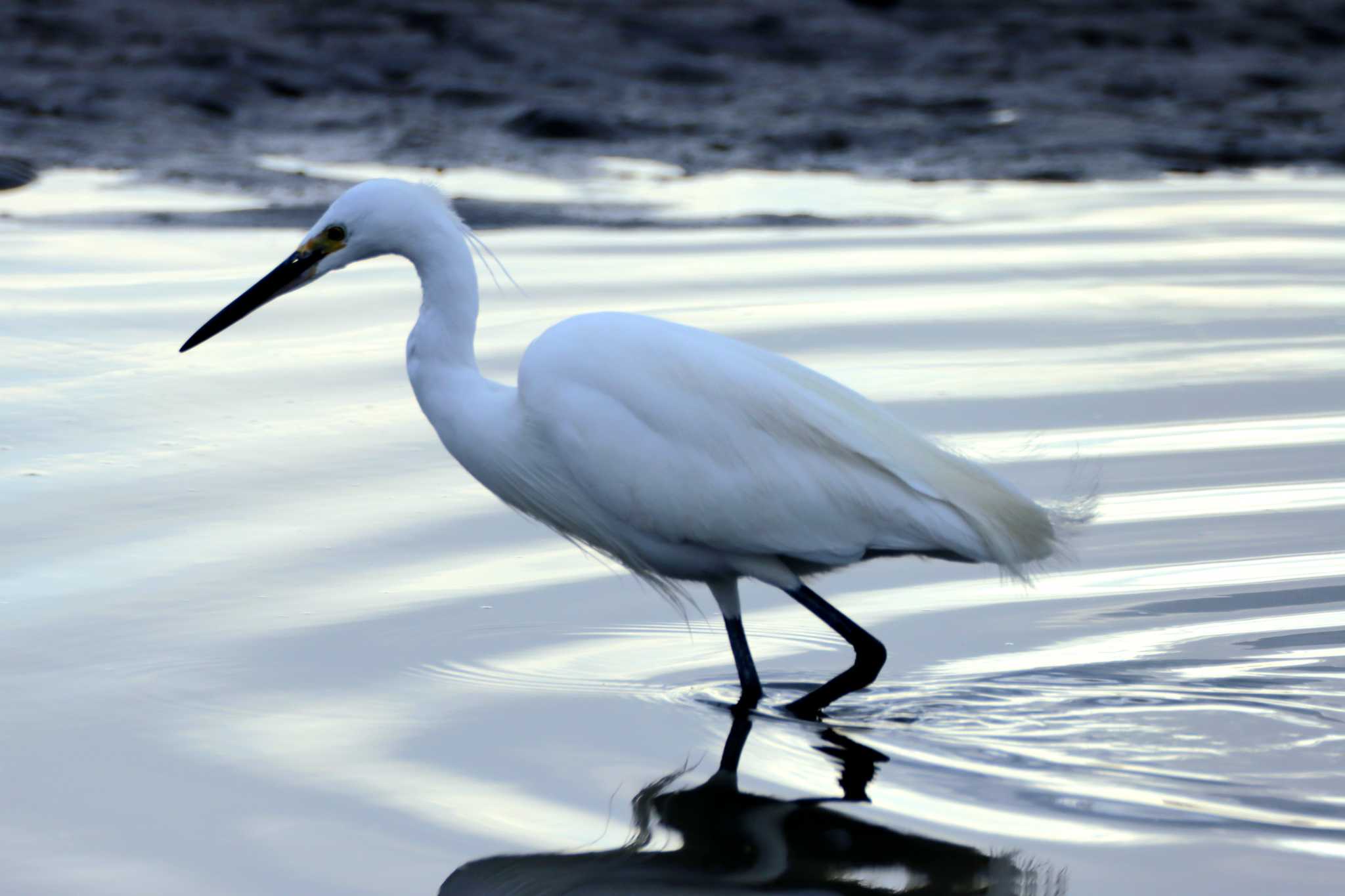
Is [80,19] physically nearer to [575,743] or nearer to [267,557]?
[267,557]

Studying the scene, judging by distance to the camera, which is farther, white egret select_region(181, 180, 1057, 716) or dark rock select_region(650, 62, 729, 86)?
dark rock select_region(650, 62, 729, 86)

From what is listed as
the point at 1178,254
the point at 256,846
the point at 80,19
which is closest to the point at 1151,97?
the point at 1178,254

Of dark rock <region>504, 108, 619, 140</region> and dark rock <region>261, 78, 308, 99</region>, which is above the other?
dark rock <region>261, 78, 308, 99</region>

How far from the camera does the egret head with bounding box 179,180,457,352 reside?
3961 mm

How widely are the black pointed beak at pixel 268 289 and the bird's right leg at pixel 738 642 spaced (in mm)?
1094

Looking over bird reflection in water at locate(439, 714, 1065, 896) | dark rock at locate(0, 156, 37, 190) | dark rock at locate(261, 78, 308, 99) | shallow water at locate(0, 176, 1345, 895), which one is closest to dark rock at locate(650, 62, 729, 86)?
dark rock at locate(261, 78, 308, 99)

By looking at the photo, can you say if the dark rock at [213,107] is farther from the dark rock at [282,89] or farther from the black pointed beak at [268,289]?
the black pointed beak at [268,289]

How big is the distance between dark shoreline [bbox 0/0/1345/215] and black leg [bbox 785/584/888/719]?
5310 millimetres

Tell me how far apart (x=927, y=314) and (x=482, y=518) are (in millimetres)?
2562

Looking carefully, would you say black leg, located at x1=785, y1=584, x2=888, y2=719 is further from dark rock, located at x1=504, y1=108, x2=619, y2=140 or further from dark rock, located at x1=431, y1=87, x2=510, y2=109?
dark rock, located at x1=431, y1=87, x2=510, y2=109

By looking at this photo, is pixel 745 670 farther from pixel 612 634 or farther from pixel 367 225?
pixel 367 225

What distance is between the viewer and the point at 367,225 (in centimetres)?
398

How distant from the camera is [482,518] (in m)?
5.00

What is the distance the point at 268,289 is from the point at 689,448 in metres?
1.01
